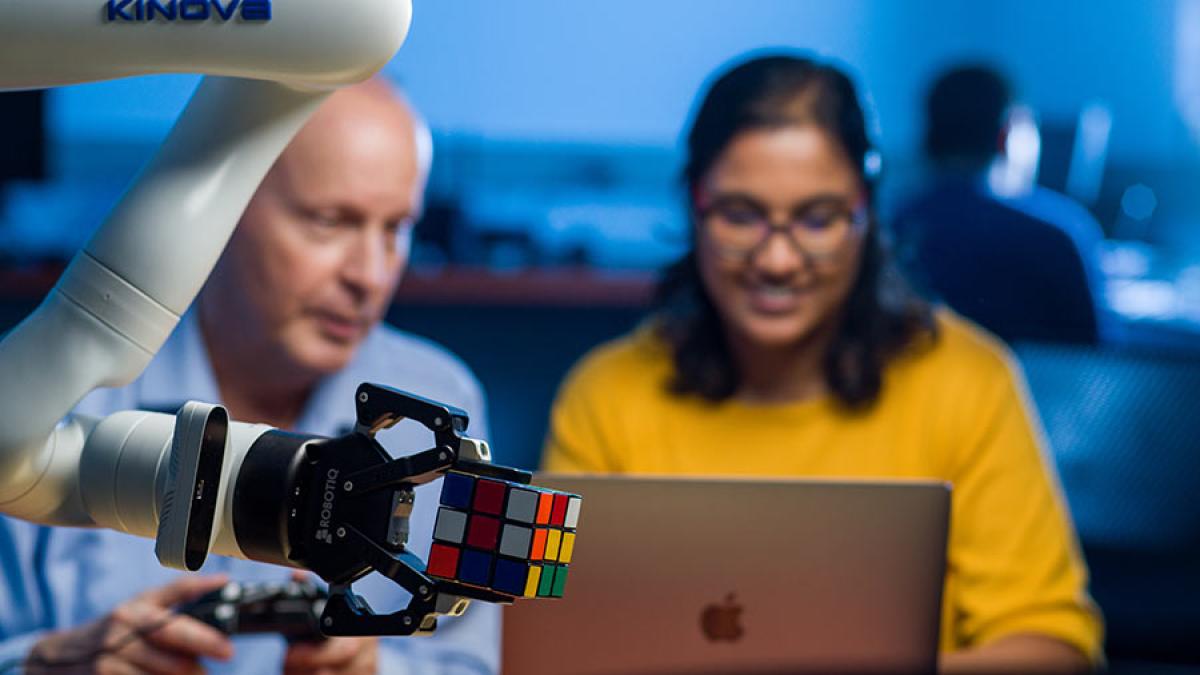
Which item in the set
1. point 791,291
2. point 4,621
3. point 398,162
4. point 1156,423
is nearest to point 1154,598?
point 1156,423

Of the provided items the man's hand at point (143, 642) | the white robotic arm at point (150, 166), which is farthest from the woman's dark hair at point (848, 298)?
the white robotic arm at point (150, 166)

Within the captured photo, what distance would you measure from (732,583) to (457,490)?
374 mm

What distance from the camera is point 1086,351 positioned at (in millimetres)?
1578

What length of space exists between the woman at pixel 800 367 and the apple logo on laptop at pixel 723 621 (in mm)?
461

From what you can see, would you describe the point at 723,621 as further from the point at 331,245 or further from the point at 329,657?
the point at 331,245

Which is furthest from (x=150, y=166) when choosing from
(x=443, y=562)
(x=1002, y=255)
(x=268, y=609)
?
(x=1002, y=255)

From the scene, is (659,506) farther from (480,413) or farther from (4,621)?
(4,621)

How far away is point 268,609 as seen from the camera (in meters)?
0.88

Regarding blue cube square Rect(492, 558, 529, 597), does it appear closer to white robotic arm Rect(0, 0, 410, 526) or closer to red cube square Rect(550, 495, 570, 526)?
red cube square Rect(550, 495, 570, 526)

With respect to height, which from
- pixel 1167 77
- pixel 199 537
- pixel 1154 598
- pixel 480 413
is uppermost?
pixel 1167 77

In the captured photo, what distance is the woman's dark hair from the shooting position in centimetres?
135

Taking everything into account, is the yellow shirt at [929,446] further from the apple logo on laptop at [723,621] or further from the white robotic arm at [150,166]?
the white robotic arm at [150,166]

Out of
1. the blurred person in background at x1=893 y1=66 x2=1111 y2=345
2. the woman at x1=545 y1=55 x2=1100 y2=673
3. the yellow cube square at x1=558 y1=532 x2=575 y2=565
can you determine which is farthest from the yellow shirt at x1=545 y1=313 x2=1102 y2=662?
the yellow cube square at x1=558 y1=532 x2=575 y2=565

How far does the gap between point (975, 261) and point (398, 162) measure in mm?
1214
